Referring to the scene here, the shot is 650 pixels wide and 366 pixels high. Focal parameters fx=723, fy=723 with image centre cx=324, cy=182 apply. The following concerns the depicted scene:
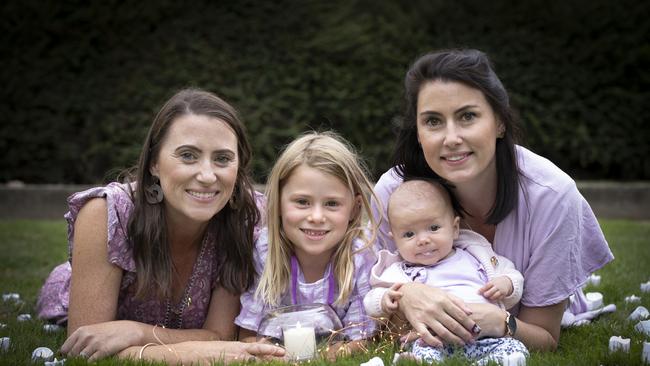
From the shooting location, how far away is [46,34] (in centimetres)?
882

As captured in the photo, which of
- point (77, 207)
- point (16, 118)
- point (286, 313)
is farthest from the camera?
point (16, 118)

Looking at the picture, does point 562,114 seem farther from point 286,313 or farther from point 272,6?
point 286,313

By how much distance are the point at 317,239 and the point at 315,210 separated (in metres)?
0.14

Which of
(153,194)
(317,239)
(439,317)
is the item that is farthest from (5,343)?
(439,317)

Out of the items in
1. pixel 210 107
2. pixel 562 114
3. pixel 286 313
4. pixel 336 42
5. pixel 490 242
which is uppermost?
pixel 336 42

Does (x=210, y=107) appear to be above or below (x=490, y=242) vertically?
above

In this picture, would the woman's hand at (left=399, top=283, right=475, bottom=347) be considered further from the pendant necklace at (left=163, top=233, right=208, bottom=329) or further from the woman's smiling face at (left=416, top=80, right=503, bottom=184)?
the pendant necklace at (left=163, top=233, right=208, bottom=329)

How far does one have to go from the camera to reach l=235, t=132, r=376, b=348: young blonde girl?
3479 mm

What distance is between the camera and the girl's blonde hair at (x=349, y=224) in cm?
349

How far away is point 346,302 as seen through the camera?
347 cm

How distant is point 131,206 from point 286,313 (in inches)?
36.7

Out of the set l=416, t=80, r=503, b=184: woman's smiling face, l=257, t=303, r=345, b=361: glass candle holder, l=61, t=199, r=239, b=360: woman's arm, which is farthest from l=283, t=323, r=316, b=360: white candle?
l=416, t=80, r=503, b=184: woman's smiling face

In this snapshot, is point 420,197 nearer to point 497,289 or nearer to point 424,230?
point 424,230

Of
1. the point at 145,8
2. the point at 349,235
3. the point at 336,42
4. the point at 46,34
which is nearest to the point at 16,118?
the point at 46,34
